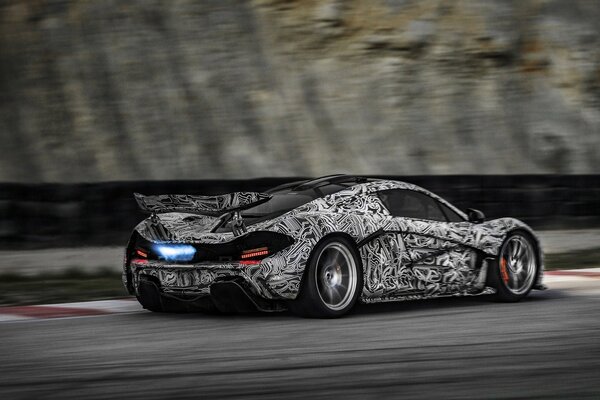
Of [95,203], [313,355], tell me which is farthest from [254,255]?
[95,203]

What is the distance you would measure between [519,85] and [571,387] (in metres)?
23.3

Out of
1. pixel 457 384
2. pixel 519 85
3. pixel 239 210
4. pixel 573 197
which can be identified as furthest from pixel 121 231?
pixel 519 85

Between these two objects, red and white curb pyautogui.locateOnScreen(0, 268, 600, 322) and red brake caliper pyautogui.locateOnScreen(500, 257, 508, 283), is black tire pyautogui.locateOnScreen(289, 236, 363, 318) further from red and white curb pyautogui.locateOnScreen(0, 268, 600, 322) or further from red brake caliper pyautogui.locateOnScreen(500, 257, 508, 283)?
red and white curb pyautogui.locateOnScreen(0, 268, 600, 322)

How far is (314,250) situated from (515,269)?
2.35m

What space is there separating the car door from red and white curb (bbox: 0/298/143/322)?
2.24 m

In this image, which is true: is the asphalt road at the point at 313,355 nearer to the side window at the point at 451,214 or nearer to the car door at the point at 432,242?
the car door at the point at 432,242

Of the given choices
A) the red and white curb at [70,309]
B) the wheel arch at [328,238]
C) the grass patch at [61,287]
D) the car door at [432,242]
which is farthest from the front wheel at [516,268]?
the grass patch at [61,287]

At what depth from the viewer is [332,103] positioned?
26000 millimetres

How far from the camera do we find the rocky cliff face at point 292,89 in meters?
24.2

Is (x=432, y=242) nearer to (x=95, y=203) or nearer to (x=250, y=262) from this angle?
(x=250, y=262)

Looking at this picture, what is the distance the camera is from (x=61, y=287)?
1111cm

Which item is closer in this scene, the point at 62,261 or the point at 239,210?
the point at 239,210

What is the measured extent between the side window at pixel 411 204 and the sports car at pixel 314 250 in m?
0.01

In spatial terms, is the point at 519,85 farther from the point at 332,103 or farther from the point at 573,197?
the point at 573,197
